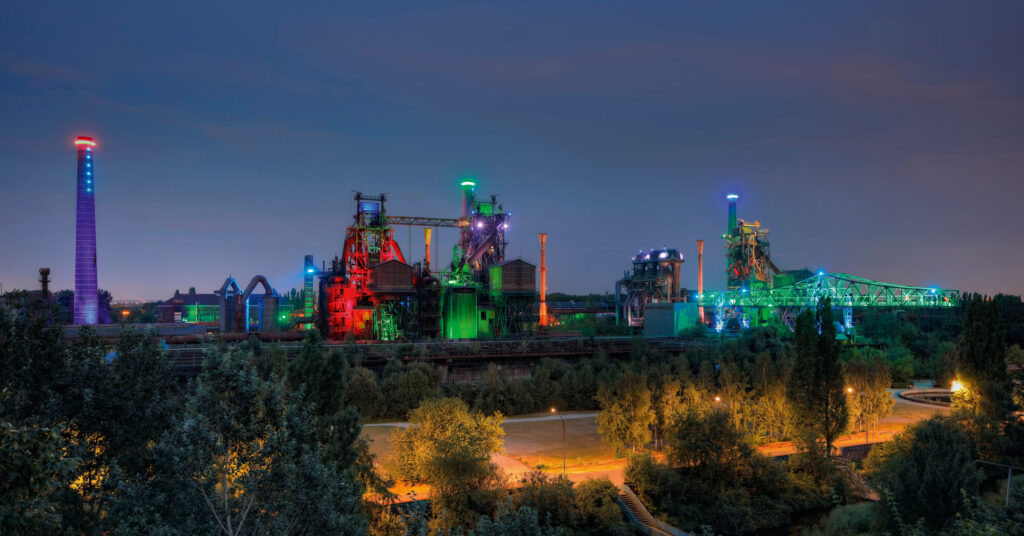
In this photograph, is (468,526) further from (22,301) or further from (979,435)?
(979,435)

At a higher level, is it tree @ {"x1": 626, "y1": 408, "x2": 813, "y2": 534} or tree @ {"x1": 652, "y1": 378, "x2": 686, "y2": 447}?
tree @ {"x1": 652, "y1": 378, "x2": 686, "y2": 447}

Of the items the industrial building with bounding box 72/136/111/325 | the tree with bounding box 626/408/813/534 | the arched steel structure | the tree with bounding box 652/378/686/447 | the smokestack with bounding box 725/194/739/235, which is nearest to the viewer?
the tree with bounding box 626/408/813/534

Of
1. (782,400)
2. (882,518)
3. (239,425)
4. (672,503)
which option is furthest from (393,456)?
(782,400)

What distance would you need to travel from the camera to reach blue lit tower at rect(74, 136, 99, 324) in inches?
2731

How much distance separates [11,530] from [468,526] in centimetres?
A: 2005

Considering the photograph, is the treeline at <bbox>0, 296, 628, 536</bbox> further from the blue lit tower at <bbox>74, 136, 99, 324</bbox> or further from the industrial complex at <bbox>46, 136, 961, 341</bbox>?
the blue lit tower at <bbox>74, 136, 99, 324</bbox>

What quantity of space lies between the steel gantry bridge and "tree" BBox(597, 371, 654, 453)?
2331 inches

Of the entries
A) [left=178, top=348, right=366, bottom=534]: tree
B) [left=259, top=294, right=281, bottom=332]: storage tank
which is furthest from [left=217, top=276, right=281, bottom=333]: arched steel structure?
[left=178, top=348, right=366, bottom=534]: tree

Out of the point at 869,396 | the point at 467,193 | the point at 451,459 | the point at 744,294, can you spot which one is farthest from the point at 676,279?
the point at 451,459

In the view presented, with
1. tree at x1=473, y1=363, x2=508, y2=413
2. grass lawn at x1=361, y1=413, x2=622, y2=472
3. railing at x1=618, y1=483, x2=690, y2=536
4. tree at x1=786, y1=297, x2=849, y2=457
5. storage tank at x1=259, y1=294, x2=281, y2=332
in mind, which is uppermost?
storage tank at x1=259, y1=294, x2=281, y2=332

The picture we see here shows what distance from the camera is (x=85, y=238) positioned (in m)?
69.8

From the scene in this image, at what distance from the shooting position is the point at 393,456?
32.2m

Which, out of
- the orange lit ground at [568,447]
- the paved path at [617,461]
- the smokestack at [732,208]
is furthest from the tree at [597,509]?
the smokestack at [732,208]

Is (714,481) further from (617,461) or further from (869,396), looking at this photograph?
(869,396)
